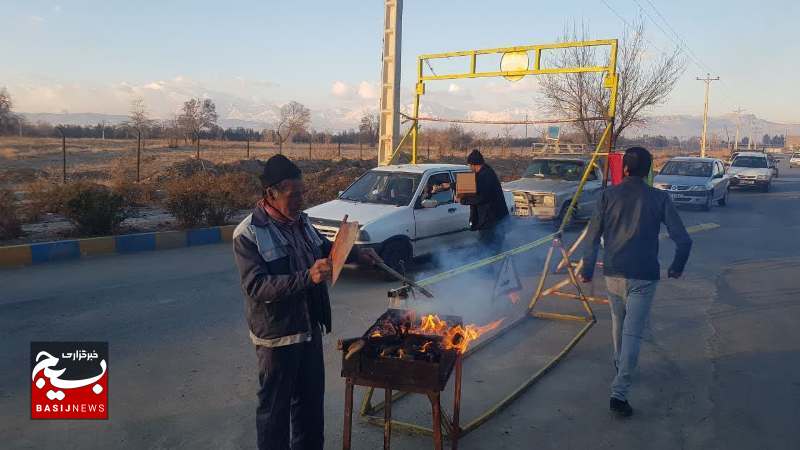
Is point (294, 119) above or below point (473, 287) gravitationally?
above

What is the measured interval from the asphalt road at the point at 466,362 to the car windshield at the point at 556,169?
5483 millimetres

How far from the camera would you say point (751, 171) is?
24938 millimetres

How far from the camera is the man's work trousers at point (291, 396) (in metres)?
2.99

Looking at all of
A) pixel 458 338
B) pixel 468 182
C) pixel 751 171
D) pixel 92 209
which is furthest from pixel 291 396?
pixel 751 171

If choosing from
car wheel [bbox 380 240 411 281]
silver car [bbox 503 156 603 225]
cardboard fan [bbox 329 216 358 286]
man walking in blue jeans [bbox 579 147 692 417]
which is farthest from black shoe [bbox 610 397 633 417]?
silver car [bbox 503 156 603 225]

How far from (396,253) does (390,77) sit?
6.96 meters

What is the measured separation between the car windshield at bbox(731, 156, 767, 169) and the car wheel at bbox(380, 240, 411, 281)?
77.3ft

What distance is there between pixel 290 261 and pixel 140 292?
513 centimetres

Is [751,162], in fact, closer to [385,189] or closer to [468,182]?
[385,189]

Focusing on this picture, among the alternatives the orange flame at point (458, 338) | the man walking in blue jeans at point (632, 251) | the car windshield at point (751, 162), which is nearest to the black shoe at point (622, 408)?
the man walking in blue jeans at point (632, 251)

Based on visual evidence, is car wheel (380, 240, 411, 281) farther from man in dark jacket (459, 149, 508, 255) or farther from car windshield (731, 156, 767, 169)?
car windshield (731, 156, 767, 169)

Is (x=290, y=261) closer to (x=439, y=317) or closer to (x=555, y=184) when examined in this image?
(x=439, y=317)

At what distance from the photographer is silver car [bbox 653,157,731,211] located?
1784 centimetres

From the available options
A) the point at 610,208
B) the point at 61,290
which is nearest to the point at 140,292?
the point at 61,290
